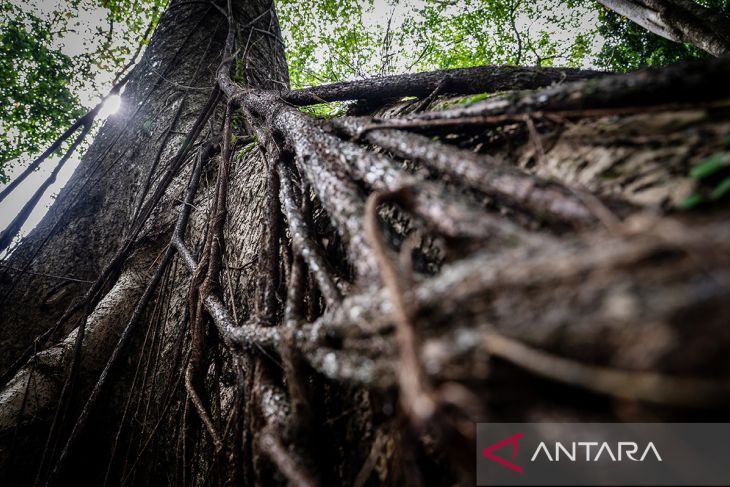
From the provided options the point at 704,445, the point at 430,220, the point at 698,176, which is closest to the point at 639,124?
the point at 698,176

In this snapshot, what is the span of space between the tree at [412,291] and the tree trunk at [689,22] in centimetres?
173

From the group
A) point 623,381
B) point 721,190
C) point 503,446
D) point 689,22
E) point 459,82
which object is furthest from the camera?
point 689,22

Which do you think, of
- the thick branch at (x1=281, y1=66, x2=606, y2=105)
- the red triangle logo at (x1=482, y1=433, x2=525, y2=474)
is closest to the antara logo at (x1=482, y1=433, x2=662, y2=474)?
the red triangle logo at (x1=482, y1=433, x2=525, y2=474)

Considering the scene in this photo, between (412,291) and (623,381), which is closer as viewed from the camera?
(623,381)

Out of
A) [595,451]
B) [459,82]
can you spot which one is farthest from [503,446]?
[459,82]

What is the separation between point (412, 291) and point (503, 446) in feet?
1.61

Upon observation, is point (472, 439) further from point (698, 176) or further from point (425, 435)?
point (698, 176)

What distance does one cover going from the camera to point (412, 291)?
61cm

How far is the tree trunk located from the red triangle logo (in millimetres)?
3110

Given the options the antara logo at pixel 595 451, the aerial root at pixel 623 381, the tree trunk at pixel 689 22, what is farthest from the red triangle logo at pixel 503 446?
the tree trunk at pixel 689 22

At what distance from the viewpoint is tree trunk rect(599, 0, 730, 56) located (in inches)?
90.5

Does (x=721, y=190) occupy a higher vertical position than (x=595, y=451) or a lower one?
higher

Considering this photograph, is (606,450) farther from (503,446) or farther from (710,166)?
(710,166)

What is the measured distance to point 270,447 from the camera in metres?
0.87
